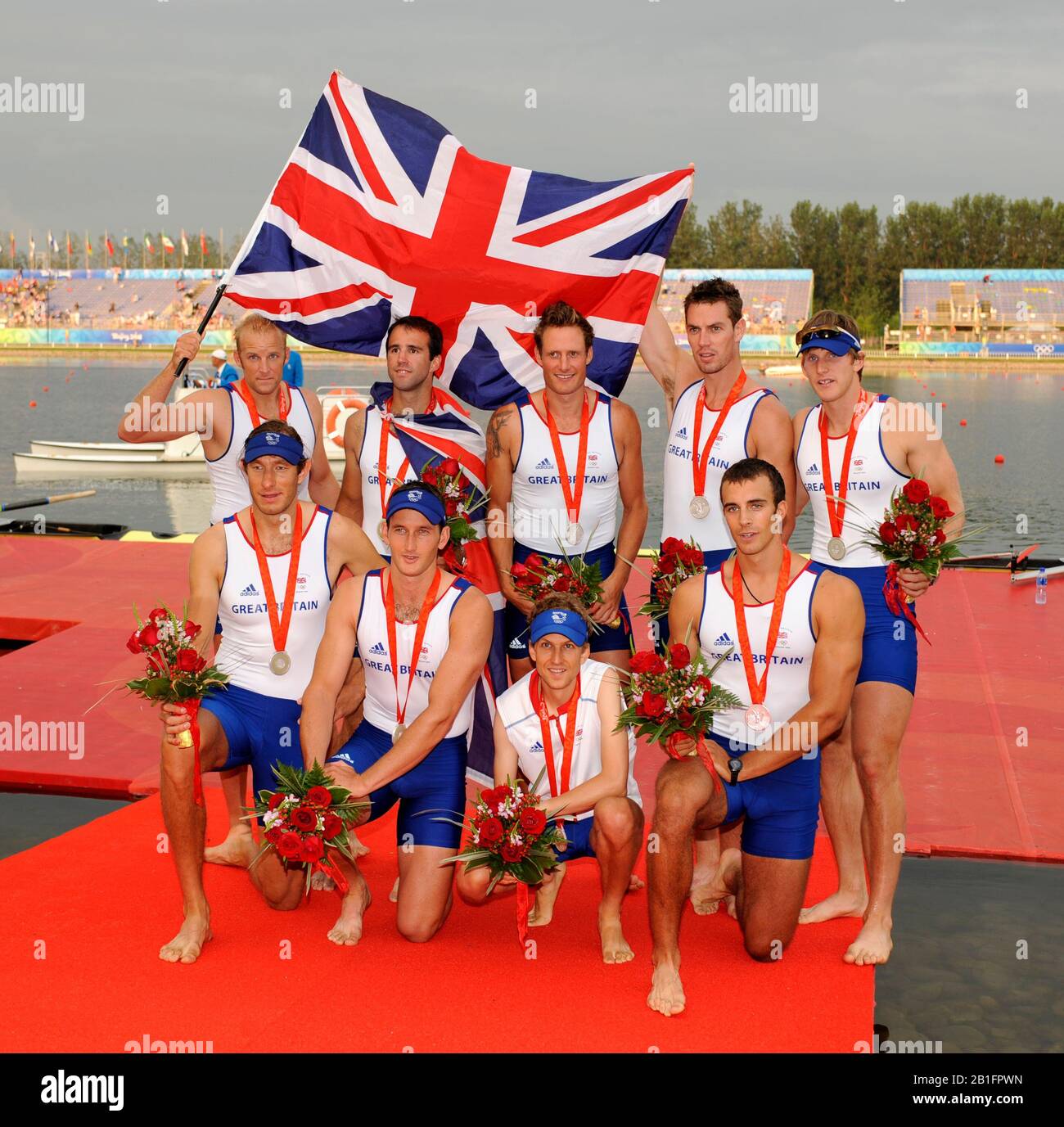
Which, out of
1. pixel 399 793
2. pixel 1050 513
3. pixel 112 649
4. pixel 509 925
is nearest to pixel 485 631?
pixel 399 793

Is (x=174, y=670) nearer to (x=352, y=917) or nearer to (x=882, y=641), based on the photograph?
(x=352, y=917)

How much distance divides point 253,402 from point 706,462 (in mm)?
2117

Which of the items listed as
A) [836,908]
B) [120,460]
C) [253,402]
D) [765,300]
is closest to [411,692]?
[253,402]

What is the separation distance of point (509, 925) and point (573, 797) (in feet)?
2.38

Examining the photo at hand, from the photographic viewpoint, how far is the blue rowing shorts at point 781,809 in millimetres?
4785

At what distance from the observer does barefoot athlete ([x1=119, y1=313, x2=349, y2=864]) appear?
5.89m

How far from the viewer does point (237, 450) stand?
5.95m

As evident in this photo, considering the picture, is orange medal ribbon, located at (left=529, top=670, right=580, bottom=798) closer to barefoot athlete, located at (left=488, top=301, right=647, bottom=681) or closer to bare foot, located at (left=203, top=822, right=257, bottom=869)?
barefoot athlete, located at (left=488, top=301, right=647, bottom=681)

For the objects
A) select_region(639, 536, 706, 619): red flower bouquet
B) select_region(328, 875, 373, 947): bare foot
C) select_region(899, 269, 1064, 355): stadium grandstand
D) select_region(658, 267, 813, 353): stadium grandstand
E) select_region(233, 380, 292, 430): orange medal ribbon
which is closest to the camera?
select_region(328, 875, 373, 947): bare foot

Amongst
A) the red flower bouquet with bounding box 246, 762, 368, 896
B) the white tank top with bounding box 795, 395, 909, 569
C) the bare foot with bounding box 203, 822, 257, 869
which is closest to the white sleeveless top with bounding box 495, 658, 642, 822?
the red flower bouquet with bounding box 246, 762, 368, 896

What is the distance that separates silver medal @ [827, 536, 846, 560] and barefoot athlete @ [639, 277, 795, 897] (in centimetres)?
18
